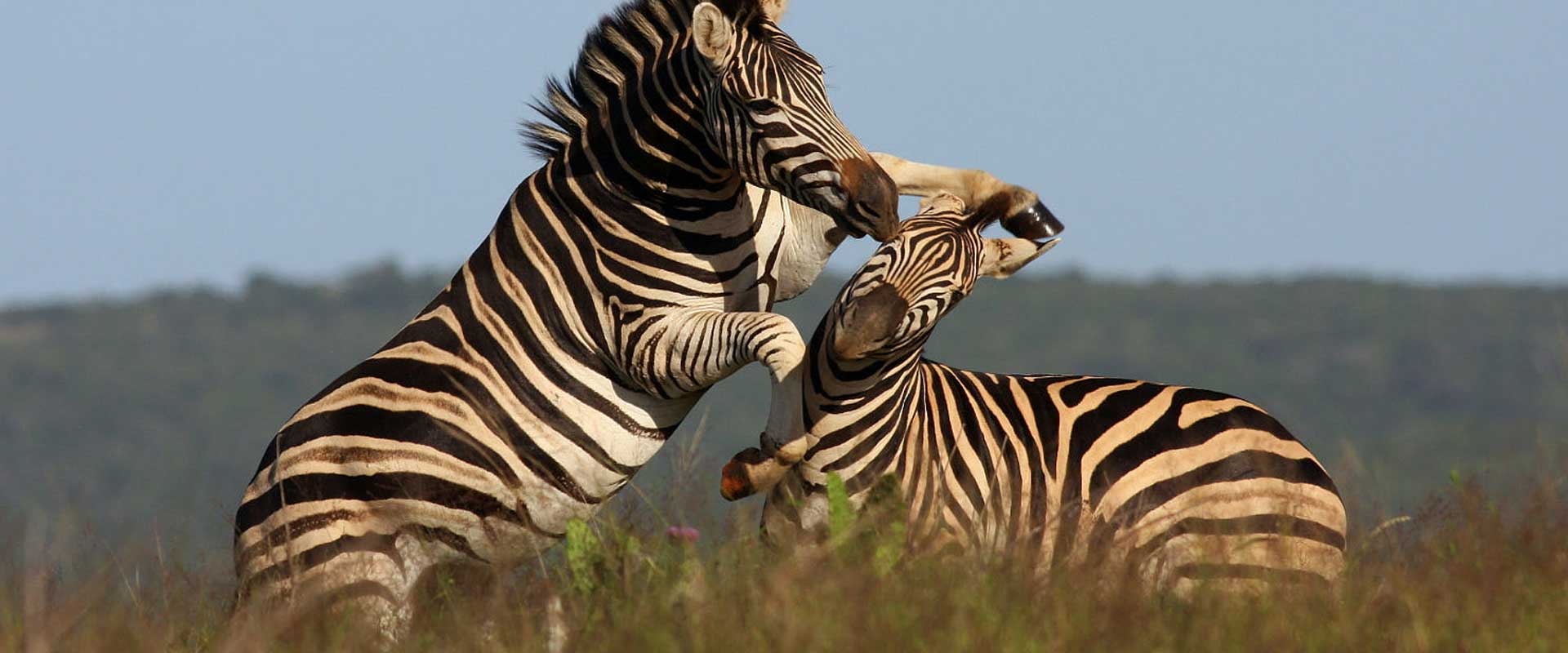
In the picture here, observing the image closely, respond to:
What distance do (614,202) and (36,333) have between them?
347 feet

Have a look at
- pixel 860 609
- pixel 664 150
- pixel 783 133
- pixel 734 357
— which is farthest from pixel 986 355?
pixel 860 609

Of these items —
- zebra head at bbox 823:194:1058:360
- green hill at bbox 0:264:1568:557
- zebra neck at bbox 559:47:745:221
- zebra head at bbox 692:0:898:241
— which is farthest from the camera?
green hill at bbox 0:264:1568:557

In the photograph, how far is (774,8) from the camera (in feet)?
19.5

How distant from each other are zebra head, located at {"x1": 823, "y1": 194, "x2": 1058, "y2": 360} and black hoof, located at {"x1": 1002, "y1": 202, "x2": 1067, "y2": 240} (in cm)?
29

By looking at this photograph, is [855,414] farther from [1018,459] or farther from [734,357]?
[1018,459]

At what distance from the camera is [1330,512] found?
18.9 ft

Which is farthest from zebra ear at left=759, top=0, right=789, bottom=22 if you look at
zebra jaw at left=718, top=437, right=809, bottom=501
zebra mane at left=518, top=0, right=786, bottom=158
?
zebra jaw at left=718, top=437, right=809, bottom=501

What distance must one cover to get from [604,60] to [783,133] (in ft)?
3.19

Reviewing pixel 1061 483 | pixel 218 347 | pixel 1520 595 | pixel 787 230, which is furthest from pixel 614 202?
pixel 218 347

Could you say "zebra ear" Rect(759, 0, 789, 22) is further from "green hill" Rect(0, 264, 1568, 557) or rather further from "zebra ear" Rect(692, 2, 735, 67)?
"green hill" Rect(0, 264, 1568, 557)

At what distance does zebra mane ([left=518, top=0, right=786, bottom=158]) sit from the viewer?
19.7 ft

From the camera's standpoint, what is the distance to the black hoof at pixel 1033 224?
5.95 meters

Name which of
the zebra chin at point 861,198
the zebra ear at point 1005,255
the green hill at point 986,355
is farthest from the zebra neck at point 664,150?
the green hill at point 986,355

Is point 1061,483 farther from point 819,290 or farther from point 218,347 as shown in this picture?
point 218,347
